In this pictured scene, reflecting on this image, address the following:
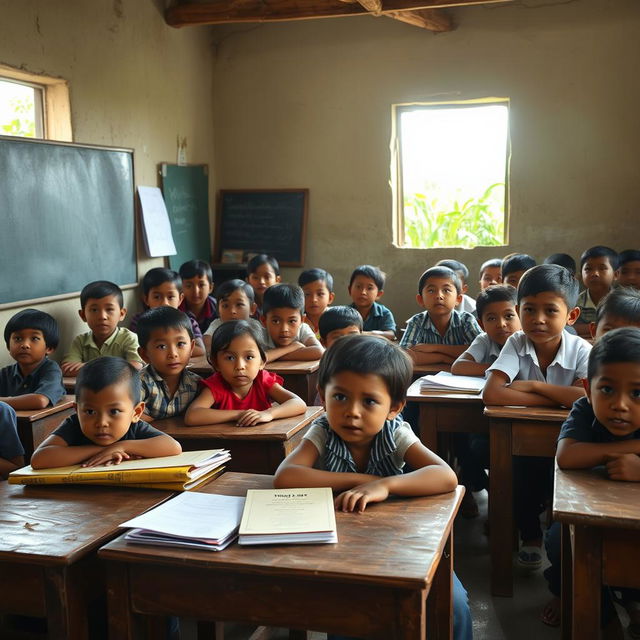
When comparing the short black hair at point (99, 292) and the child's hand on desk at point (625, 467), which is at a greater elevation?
the short black hair at point (99, 292)

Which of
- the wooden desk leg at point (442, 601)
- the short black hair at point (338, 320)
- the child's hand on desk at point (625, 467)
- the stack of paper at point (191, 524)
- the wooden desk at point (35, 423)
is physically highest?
the short black hair at point (338, 320)

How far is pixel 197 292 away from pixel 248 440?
9.12 ft

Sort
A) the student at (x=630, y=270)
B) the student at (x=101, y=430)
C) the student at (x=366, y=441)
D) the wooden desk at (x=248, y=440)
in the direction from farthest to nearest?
1. the student at (x=630, y=270)
2. the wooden desk at (x=248, y=440)
3. the student at (x=101, y=430)
4. the student at (x=366, y=441)

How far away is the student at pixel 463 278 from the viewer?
4.67 meters

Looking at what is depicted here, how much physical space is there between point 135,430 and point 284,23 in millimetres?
4949

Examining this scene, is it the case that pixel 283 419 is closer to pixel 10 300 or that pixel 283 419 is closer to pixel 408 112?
pixel 10 300

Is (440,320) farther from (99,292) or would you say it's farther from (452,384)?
(99,292)

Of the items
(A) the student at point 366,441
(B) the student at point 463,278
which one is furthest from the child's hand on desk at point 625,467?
(B) the student at point 463,278

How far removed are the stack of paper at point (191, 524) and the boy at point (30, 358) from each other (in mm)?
1722

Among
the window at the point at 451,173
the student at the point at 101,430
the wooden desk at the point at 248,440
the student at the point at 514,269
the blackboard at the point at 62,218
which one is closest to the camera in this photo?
the student at the point at 101,430

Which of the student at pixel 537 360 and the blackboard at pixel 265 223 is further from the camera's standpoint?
the blackboard at pixel 265 223

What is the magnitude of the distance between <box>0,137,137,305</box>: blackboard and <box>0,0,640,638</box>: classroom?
16cm

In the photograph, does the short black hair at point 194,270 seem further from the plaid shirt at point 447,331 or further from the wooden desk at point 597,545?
the wooden desk at point 597,545

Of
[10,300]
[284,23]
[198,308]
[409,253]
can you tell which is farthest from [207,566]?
[284,23]
